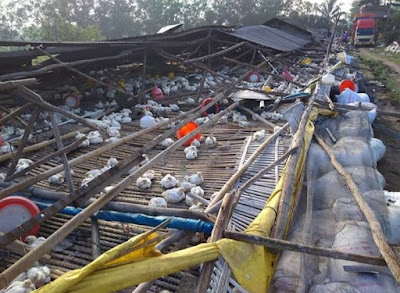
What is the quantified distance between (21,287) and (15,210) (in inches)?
36.9

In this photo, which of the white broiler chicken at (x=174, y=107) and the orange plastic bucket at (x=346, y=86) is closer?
the white broiler chicken at (x=174, y=107)

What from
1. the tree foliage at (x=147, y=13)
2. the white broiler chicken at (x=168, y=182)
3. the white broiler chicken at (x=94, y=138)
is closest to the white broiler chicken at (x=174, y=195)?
the white broiler chicken at (x=168, y=182)

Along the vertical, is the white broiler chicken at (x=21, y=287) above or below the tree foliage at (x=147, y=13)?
below

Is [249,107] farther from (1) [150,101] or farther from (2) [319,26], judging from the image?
(2) [319,26]

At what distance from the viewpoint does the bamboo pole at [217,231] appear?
90.9 inches

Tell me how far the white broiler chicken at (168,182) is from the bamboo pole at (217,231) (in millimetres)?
1271

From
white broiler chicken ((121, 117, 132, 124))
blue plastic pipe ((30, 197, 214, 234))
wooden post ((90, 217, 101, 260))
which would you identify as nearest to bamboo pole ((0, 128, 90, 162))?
white broiler chicken ((121, 117, 132, 124))

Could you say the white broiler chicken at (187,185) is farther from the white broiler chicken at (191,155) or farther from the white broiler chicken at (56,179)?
the white broiler chicken at (56,179)

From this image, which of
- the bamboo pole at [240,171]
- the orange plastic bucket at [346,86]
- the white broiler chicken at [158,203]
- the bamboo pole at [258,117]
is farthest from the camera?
the orange plastic bucket at [346,86]

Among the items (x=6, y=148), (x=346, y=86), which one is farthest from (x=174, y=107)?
(x=346, y=86)

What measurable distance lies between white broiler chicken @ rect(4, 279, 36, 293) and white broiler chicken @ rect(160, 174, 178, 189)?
73.9 inches

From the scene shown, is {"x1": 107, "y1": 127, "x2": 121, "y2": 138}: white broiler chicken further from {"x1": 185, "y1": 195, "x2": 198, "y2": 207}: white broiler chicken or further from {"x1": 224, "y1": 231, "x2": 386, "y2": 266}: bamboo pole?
{"x1": 224, "y1": 231, "x2": 386, "y2": 266}: bamboo pole

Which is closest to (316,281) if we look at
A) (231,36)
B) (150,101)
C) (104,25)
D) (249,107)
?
(249,107)

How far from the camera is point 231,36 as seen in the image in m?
12.1
